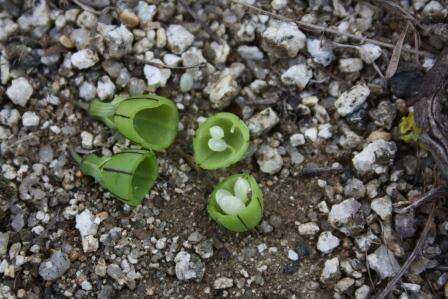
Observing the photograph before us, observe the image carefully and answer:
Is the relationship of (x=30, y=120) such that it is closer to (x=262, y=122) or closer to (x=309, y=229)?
(x=262, y=122)

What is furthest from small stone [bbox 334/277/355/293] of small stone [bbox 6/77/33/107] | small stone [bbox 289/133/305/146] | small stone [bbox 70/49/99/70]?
small stone [bbox 6/77/33/107]

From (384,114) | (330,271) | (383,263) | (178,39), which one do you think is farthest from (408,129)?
(178,39)

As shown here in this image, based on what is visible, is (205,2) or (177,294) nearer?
(177,294)

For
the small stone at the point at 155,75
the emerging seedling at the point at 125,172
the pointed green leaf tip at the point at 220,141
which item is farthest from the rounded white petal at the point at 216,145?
the small stone at the point at 155,75

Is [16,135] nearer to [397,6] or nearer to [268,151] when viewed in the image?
[268,151]

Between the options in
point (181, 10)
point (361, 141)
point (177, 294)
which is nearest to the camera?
point (177, 294)

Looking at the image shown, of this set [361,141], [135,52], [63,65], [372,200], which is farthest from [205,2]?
[372,200]

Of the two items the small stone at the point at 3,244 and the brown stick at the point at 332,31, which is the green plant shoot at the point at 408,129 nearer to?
the brown stick at the point at 332,31
